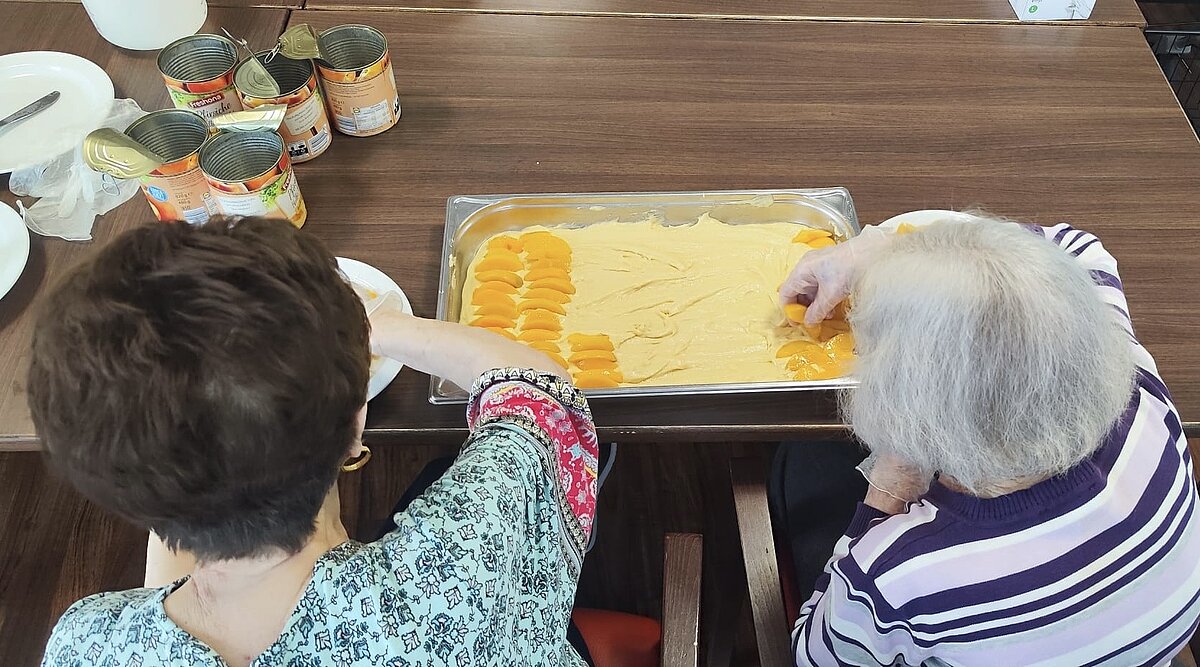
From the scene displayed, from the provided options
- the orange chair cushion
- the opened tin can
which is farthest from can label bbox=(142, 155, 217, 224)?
the orange chair cushion

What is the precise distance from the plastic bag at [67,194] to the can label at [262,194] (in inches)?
11.0

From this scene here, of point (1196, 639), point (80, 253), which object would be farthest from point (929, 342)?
point (80, 253)

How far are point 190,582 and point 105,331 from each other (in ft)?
0.89

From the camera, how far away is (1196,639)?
1224mm

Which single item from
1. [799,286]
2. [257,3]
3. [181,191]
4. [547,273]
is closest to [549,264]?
[547,273]

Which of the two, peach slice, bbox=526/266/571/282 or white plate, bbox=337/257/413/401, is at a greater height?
white plate, bbox=337/257/413/401

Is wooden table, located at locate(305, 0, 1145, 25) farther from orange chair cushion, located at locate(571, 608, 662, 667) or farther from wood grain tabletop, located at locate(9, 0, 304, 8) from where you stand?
orange chair cushion, located at locate(571, 608, 662, 667)

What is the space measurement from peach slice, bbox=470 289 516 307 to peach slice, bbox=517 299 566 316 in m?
0.02

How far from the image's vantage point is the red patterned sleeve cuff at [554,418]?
3.02 ft

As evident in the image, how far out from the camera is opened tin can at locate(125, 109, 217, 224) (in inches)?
45.6

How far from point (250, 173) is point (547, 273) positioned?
1.49 feet

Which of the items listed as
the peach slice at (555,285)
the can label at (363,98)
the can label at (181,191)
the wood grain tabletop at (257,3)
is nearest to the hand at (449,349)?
the peach slice at (555,285)

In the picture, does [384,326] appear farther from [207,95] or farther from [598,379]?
[207,95]

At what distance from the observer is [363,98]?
1.35 m
